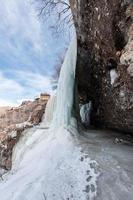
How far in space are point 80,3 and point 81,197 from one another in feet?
13.8

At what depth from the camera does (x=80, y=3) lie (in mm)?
8367

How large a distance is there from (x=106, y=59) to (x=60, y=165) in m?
2.44

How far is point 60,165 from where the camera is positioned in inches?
274

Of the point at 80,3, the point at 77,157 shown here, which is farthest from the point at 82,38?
the point at 77,157

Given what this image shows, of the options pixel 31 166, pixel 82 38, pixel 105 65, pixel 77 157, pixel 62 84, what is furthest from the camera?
pixel 62 84

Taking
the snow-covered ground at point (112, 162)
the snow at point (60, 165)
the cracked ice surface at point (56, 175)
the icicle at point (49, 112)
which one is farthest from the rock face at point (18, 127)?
the snow-covered ground at point (112, 162)

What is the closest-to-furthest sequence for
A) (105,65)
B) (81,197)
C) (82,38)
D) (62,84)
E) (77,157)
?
(81,197)
(77,157)
(105,65)
(82,38)
(62,84)

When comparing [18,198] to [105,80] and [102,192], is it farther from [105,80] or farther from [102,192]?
[105,80]

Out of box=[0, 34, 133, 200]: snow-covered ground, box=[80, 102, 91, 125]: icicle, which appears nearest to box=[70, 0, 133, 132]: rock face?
box=[80, 102, 91, 125]: icicle

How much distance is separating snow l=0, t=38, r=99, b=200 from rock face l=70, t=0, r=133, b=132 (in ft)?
1.45

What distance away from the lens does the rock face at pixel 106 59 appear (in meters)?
7.28

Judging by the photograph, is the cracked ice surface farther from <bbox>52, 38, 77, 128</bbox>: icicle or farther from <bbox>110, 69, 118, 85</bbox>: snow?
<bbox>110, 69, 118, 85</bbox>: snow

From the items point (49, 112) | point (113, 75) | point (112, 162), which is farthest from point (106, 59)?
point (49, 112)

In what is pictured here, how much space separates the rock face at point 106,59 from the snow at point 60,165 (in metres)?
0.44
